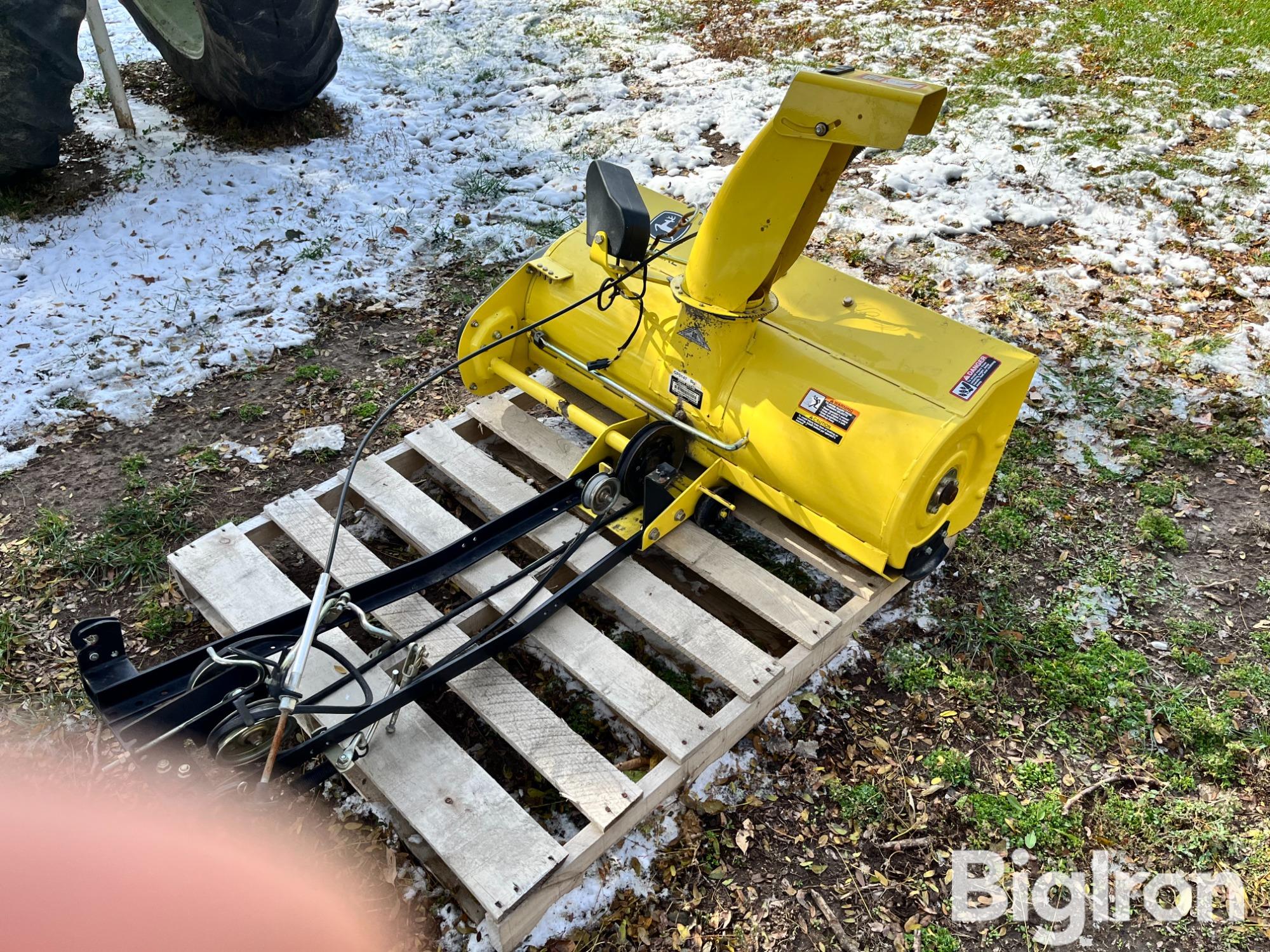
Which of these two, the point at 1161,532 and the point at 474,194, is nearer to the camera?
the point at 1161,532

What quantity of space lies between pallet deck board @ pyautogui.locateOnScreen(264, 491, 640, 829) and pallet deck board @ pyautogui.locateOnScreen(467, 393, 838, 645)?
2.74 feet

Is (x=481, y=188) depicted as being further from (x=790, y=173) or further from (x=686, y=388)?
(x=790, y=173)

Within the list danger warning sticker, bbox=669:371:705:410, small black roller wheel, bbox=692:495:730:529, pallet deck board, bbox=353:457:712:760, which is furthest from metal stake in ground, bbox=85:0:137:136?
small black roller wheel, bbox=692:495:730:529

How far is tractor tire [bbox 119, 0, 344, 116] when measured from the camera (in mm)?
5770

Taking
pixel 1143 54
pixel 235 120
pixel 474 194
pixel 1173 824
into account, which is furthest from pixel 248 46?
pixel 1143 54

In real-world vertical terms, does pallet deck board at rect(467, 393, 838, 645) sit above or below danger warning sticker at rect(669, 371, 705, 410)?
below

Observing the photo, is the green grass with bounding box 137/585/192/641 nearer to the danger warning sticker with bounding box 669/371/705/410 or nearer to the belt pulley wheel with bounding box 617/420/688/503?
the belt pulley wheel with bounding box 617/420/688/503

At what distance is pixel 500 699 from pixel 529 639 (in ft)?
0.95

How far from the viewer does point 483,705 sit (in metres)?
2.98

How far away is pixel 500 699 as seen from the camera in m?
3.00

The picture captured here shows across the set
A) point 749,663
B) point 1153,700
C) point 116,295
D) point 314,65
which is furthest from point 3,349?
point 1153,700

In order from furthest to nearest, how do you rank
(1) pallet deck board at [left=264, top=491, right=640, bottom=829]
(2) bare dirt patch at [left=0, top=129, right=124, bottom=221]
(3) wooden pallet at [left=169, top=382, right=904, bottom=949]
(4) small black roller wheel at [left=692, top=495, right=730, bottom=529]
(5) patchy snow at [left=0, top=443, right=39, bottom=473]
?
(2) bare dirt patch at [left=0, top=129, right=124, bottom=221], (5) patchy snow at [left=0, top=443, right=39, bottom=473], (4) small black roller wheel at [left=692, top=495, right=730, bottom=529], (1) pallet deck board at [left=264, top=491, right=640, bottom=829], (3) wooden pallet at [left=169, top=382, right=904, bottom=949]

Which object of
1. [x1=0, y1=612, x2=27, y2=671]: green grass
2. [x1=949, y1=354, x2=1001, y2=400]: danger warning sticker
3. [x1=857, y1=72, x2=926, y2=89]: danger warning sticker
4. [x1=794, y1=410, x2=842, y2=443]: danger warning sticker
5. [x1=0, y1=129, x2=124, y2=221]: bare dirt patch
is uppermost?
[x1=857, y1=72, x2=926, y2=89]: danger warning sticker

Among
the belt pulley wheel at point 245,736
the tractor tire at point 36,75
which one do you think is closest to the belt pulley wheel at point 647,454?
the belt pulley wheel at point 245,736
